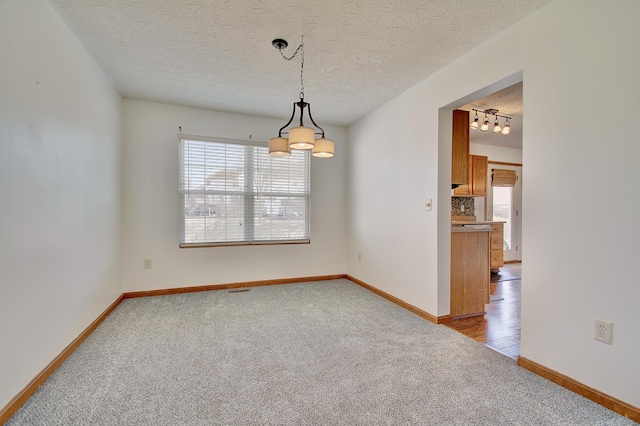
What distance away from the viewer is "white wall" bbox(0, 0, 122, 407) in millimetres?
1585

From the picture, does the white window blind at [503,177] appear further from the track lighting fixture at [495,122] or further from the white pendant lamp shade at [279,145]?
the white pendant lamp shade at [279,145]

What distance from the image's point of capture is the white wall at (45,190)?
1.58 m

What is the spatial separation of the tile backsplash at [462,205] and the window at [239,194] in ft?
9.51

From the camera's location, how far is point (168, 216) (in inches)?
150

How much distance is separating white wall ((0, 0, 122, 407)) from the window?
1.12m

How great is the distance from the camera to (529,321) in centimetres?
204

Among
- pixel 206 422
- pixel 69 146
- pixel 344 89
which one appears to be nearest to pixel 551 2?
pixel 344 89

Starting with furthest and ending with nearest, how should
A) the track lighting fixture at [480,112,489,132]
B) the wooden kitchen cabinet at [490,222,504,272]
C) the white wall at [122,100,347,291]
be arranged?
the wooden kitchen cabinet at [490,222,504,272], the track lighting fixture at [480,112,489,132], the white wall at [122,100,347,291]

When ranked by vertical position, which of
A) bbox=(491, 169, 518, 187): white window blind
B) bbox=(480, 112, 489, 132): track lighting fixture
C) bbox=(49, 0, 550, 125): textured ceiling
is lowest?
bbox=(491, 169, 518, 187): white window blind

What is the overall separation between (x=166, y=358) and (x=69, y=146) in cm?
177

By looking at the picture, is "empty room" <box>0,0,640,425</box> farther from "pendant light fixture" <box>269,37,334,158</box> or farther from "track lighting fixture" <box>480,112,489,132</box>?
"track lighting fixture" <box>480,112,489,132</box>

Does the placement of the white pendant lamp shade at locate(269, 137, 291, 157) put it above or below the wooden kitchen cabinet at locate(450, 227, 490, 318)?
above

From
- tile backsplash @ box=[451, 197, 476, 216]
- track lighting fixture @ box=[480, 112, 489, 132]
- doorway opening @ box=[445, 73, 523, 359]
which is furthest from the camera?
tile backsplash @ box=[451, 197, 476, 216]

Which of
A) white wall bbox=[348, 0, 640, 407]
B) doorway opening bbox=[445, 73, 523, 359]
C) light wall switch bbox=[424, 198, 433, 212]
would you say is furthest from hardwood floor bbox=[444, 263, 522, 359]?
light wall switch bbox=[424, 198, 433, 212]
